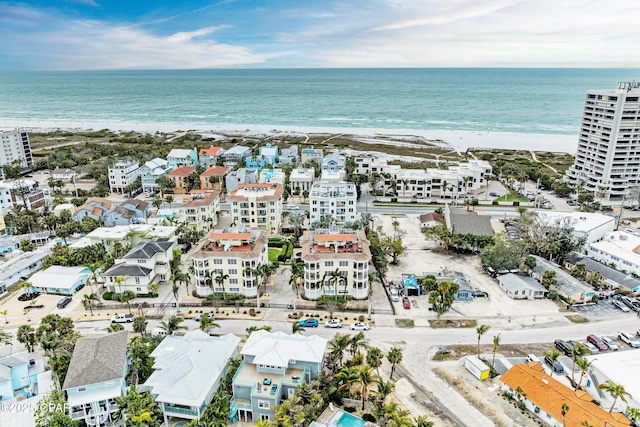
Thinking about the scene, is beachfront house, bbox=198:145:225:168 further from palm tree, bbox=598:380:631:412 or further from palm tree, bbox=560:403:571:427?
palm tree, bbox=598:380:631:412

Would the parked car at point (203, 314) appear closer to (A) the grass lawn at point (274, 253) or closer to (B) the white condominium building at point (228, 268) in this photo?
(B) the white condominium building at point (228, 268)

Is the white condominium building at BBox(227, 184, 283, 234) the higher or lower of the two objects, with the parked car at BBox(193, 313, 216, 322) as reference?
higher

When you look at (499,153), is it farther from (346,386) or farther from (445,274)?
(346,386)

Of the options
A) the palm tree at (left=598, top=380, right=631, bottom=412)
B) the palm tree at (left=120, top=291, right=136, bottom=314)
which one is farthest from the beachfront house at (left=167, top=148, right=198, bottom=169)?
the palm tree at (left=598, top=380, right=631, bottom=412)

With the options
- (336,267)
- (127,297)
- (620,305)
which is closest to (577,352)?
(620,305)

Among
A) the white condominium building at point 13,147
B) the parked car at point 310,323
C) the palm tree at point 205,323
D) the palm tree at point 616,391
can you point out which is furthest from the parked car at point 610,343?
the white condominium building at point 13,147

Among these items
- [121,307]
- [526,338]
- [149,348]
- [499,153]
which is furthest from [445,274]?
[499,153]
